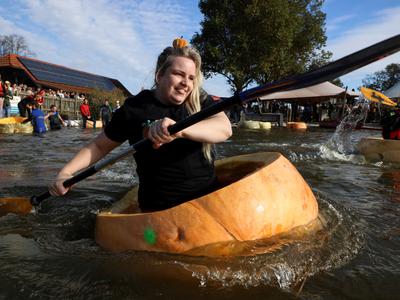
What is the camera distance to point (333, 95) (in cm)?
2162

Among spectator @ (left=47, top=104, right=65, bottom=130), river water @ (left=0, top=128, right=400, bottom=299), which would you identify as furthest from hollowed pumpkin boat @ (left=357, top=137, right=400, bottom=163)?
spectator @ (left=47, top=104, right=65, bottom=130)

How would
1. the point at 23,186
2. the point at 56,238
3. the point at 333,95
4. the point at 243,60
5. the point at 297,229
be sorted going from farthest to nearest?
1. the point at 243,60
2. the point at 333,95
3. the point at 23,186
4. the point at 56,238
5. the point at 297,229

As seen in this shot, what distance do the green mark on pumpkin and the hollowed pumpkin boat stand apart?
599 centimetres

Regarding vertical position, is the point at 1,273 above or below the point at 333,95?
below

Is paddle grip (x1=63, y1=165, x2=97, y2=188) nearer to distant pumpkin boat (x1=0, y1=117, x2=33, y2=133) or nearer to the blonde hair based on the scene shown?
the blonde hair

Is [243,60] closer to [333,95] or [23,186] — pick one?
[333,95]

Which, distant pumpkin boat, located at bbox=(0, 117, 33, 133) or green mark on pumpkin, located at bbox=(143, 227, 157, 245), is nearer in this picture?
green mark on pumpkin, located at bbox=(143, 227, 157, 245)

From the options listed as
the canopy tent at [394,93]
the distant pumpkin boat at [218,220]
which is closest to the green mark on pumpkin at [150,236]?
the distant pumpkin boat at [218,220]

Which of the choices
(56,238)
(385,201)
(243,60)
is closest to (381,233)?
(385,201)

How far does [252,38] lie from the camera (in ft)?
82.6

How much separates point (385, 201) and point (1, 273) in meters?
3.35

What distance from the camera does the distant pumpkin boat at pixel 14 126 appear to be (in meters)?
12.1

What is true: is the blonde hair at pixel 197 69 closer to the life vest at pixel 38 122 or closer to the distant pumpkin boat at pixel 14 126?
the life vest at pixel 38 122

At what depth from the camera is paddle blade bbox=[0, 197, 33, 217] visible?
3189 millimetres
